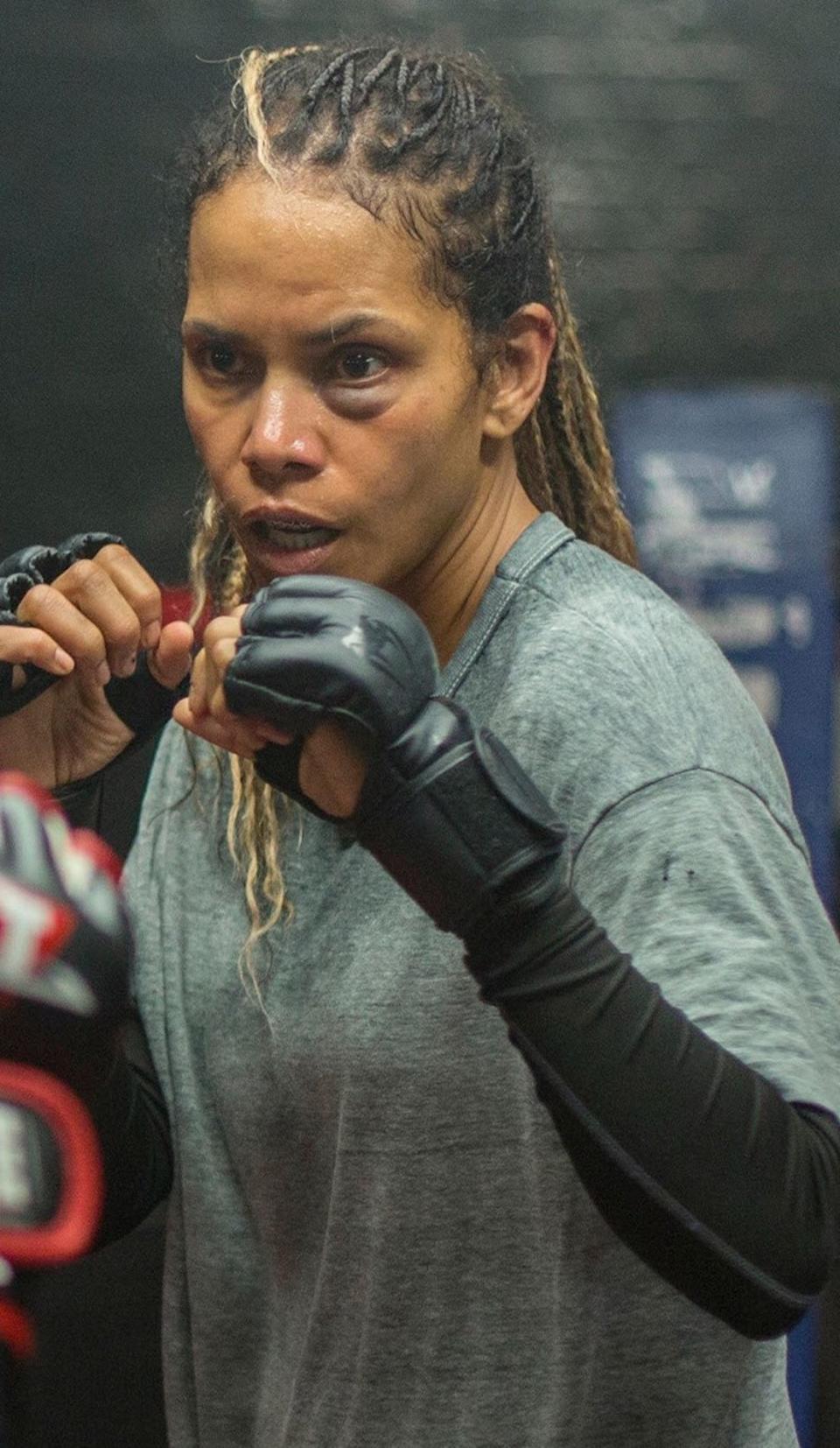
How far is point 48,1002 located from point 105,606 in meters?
0.25

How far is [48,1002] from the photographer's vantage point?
640 mm

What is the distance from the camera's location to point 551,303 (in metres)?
0.94

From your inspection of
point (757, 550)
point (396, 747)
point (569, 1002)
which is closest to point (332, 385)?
point (396, 747)

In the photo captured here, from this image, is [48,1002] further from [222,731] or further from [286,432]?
[286,432]

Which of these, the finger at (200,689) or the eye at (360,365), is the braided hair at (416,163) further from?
the finger at (200,689)

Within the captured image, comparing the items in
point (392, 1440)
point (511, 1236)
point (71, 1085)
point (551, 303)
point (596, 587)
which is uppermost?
point (551, 303)

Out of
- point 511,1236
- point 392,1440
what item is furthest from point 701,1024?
point 392,1440

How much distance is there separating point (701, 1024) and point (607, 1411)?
0.27 m

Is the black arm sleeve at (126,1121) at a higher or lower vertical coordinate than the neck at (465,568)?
lower

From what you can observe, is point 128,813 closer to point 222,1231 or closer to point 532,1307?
point 222,1231

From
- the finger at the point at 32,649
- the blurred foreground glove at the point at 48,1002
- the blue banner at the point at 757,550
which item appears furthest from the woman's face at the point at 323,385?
the blue banner at the point at 757,550

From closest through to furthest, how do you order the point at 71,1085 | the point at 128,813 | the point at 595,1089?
the point at 595,1089, the point at 71,1085, the point at 128,813

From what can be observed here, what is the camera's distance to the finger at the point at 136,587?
85 centimetres

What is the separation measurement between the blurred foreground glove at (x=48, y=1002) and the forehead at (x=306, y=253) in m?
0.27
